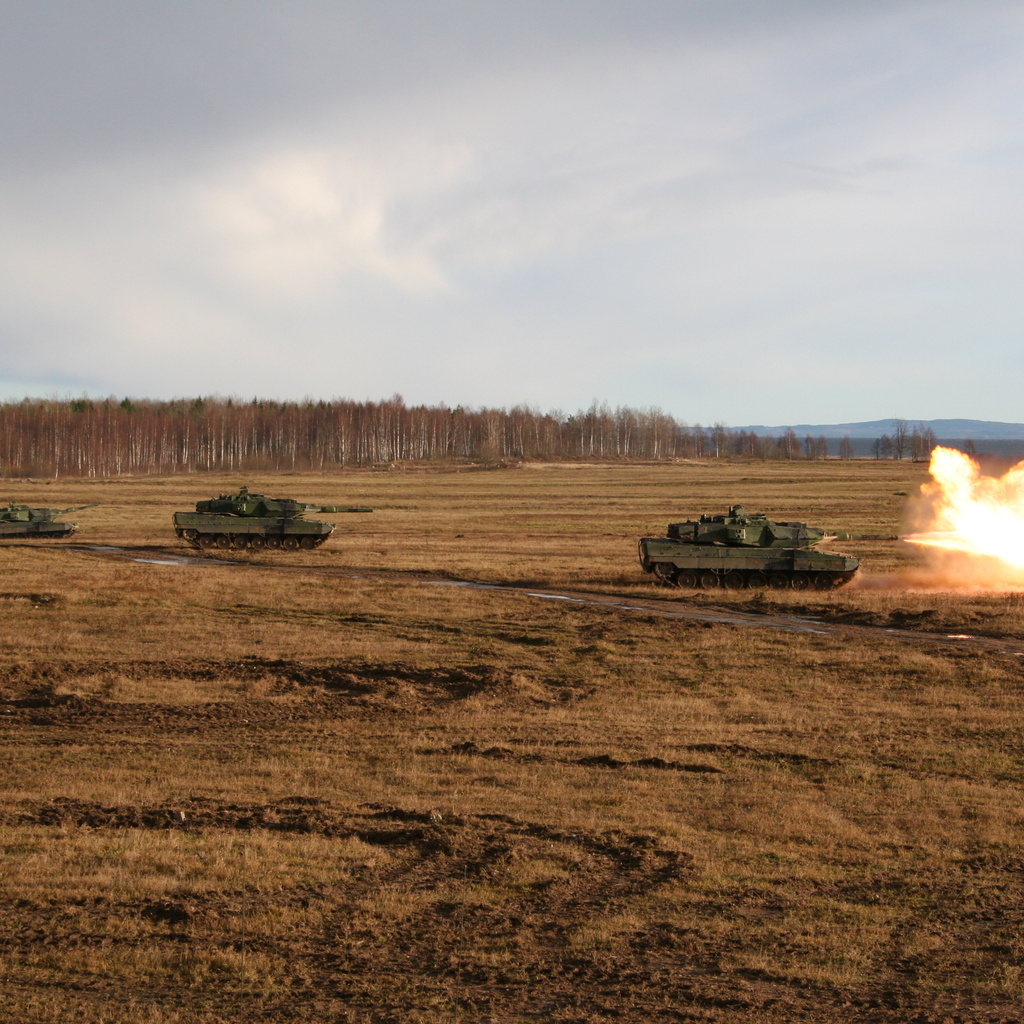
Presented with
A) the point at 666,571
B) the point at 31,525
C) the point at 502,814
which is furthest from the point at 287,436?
the point at 502,814

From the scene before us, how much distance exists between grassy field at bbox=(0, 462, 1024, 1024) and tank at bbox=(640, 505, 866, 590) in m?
4.50

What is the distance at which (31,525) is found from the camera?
47.6m

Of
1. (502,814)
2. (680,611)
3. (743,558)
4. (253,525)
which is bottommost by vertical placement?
(502,814)

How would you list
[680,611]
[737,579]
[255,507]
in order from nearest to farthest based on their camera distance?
[680,611]
[737,579]
[255,507]

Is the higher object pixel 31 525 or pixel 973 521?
pixel 973 521

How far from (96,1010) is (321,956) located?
1.68 meters

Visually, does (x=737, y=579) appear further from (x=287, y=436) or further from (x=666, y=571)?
(x=287, y=436)

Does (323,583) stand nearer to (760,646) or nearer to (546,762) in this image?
(760,646)

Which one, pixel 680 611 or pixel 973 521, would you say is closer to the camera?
pixel 680 611

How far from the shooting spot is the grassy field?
8.33 meters

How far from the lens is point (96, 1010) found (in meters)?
7.70

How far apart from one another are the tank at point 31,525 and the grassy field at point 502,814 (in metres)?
21.0

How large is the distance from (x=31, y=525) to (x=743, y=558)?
30.3m

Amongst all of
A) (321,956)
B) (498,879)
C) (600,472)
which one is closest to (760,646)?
(498,879)
